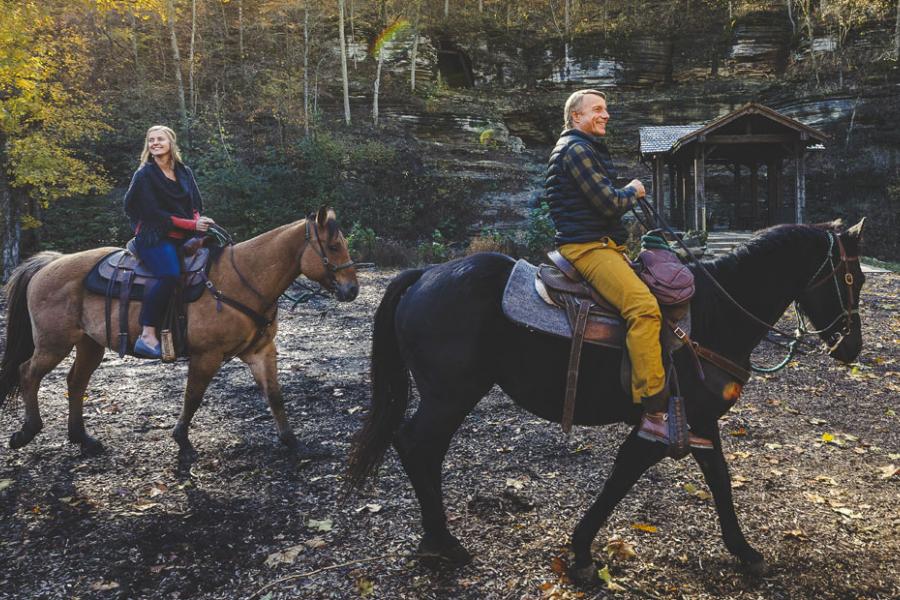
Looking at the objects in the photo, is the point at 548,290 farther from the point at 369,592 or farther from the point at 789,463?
the point at 789,463

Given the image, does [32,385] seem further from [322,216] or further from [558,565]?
[558,565]

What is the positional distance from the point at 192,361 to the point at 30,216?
53.9 ft

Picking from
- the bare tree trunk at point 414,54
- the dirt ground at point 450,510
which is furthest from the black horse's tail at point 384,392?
the bare tree trunk at point 414,54

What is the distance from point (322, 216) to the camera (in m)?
4.63

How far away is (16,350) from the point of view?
4.85 m

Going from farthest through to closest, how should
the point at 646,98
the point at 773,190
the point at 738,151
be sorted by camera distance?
1. the point at 646,98
2. the point at 738,151
3. the point at 773,190

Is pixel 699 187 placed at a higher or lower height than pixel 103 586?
higher

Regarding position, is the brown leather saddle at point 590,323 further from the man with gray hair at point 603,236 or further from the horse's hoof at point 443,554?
the horse's hoof at point 443,554

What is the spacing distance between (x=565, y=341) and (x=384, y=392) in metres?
1.22

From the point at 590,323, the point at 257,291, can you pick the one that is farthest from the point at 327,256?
the point at 590,323

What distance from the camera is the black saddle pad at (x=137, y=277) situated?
4.56 m

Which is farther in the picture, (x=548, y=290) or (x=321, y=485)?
(x=321, y=485)

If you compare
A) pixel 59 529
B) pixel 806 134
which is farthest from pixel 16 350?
pixel 806 134

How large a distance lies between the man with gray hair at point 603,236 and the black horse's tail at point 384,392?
1.02 metres
